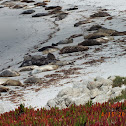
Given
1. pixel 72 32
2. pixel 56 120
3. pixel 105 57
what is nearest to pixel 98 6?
pixel 72 32

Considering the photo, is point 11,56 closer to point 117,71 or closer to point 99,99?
point 117,71

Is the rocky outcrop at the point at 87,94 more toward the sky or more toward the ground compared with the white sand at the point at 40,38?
more toward the sky

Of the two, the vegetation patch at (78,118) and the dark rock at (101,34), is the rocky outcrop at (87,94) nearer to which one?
the vegetation patch at (78,118)

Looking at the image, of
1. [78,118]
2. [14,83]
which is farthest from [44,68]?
[78,118]

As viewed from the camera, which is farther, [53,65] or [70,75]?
[53,65]

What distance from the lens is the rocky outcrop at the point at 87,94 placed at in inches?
259

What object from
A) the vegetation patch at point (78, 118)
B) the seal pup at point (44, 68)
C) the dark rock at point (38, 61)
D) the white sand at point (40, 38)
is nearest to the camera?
the vegetation patch at point (78, 118)

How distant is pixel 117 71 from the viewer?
955cm

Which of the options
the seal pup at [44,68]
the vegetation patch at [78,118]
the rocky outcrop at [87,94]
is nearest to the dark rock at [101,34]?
the seal pup at [44,68]

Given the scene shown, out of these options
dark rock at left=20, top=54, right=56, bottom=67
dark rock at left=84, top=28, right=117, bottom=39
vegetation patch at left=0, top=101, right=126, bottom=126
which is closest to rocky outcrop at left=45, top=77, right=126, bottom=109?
vegetation patch at left=0, top=101, right=126, bottom=126

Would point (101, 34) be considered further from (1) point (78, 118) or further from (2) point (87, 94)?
(1) point (78, 118)

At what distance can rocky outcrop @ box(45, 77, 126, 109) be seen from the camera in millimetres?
6590

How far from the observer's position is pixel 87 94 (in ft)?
22.8

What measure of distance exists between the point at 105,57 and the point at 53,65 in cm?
246
